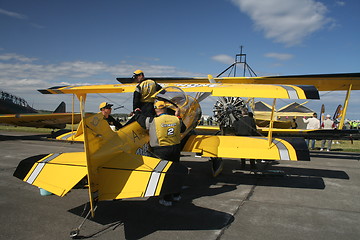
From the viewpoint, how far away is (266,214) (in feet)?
13.2

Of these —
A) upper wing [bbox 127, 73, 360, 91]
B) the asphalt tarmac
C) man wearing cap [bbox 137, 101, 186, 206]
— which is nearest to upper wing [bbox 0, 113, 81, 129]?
the asphalt tarmac

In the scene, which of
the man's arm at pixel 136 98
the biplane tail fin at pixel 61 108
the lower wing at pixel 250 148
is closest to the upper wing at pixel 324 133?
the lower wing at pixel 250 148

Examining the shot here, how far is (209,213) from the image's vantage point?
13.2 ft

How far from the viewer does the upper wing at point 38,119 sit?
13922mm

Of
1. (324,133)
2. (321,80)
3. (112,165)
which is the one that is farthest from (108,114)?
(321,80)

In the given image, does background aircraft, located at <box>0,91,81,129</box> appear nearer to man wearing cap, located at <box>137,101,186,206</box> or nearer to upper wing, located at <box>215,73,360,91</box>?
upper wing, located at <box>215,73,360,91</box>

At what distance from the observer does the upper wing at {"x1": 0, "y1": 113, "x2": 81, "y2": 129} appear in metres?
13.9

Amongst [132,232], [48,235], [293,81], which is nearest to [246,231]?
[132,232]

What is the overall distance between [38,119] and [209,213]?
13.9 metres

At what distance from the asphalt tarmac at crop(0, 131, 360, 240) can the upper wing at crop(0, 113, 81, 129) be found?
8984 millimetres

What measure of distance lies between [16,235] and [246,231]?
9.33 ft

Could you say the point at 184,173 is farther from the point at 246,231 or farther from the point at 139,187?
the point at 246,231

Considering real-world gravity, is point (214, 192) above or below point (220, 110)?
below

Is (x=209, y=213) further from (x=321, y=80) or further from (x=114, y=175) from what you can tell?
(x=321, y=80)
